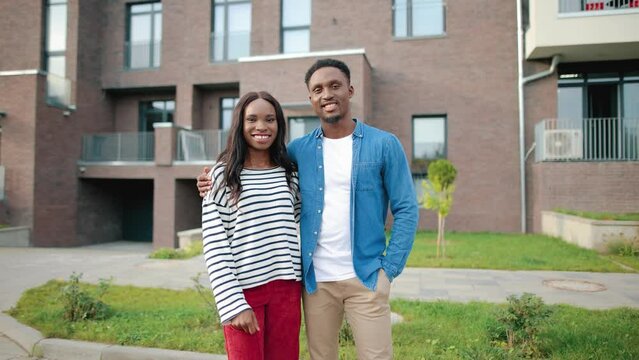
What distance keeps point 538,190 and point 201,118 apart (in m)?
12.7

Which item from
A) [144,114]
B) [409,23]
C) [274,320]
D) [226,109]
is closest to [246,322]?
[274,320]

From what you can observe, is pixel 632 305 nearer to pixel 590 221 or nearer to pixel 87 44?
pixel 590 221

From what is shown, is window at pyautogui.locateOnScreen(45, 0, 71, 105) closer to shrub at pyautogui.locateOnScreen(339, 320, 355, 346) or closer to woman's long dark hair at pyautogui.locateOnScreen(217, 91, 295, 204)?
shrub at pyautogui.locateOnScreen(339, 320, 355, 346)

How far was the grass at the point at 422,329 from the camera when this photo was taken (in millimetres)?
3771

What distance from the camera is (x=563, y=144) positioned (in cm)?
1270

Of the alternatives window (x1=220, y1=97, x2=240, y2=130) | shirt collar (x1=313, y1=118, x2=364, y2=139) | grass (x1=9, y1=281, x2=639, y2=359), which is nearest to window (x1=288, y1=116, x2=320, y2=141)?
window (x1=220, y1=97, x2=240, y2=130)

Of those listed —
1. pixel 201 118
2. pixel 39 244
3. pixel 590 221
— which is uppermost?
pixel 201 118

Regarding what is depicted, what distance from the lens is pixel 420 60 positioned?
48.8 ft

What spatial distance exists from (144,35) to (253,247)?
1856 cm

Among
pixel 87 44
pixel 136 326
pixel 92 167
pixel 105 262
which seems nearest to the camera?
pixel 136 326

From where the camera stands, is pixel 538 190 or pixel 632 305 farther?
pixel 538 190

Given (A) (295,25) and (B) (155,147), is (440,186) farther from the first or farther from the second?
(B) (155,147)

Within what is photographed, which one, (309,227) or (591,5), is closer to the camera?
(309,227)

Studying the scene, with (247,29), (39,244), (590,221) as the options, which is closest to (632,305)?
(590,221)
